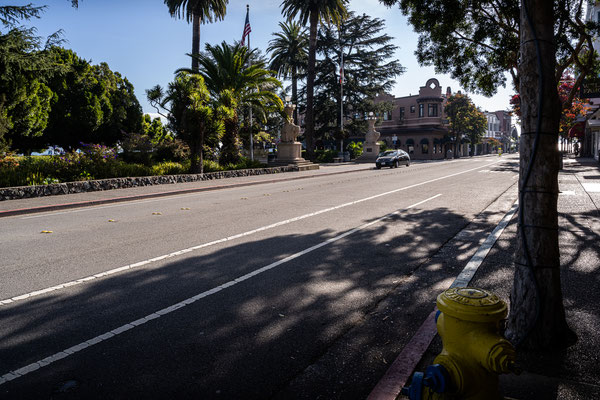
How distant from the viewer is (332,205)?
10836 mm

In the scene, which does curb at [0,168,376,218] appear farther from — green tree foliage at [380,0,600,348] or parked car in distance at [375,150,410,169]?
parked car in distance at [375,150,410,169]

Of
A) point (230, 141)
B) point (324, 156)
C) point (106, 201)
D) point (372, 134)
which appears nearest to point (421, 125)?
point (372, 134)

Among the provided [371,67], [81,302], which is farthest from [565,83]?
[81,302]

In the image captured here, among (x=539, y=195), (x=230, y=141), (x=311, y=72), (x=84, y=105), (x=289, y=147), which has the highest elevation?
(x=311, y=72)

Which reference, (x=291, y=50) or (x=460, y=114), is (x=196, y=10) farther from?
(x=460, y=114)

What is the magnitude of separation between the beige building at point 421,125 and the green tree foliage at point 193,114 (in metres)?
51.9

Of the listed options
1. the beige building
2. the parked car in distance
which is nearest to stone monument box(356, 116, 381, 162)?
the parked car in distance

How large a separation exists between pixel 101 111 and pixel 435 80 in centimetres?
5648

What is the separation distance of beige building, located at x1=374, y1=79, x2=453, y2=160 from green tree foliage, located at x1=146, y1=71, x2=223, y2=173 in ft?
170

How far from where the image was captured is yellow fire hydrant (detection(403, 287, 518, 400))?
216 cm

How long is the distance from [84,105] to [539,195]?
104 feet

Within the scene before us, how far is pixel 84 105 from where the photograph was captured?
28.8 metres

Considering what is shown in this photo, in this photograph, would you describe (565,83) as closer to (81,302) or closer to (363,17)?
(363,17)

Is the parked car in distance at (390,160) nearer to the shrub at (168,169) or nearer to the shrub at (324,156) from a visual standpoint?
the shrub at (324,156)
